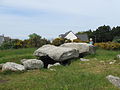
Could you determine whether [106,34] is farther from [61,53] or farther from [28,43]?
[61,53]

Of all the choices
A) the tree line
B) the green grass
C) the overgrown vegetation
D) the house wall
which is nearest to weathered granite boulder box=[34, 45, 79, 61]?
the green grass

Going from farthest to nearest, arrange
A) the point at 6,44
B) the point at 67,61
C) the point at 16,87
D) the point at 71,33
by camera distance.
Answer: the point at 71,33 < the point at 6,44 < the point at 67,61 < the point at 16,87

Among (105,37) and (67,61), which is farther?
(105,37)

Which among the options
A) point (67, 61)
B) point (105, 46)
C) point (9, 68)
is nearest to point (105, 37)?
point (105, 46)

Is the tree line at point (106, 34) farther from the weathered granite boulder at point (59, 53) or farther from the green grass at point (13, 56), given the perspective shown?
the weathered granite boulder at point (59, 53)

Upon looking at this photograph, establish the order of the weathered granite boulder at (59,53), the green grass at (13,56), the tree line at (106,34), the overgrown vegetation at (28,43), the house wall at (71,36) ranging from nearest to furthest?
the weathered granite boulder at (59,53)
the green grass at (13,56)
the overgrown vegetation at (28,43)
the tree line at (106,34)
the house wall at (71,36)

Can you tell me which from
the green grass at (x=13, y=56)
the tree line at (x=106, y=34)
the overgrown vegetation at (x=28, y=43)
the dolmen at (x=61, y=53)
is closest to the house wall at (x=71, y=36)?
the tree line at (x=106, y=34)

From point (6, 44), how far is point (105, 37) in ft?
104

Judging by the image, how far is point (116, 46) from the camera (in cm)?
1702

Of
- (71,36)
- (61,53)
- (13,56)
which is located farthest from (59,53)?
(71,36)

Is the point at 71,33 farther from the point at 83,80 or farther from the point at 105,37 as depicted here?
the point at 83,80

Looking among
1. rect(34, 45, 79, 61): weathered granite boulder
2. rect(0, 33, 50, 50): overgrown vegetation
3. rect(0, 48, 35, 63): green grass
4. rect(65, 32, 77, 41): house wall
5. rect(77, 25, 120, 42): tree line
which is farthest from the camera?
rect(65, 32, 77, 41): house wall

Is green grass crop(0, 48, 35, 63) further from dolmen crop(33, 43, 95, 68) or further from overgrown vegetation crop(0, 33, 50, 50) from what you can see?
overgrown vegetation crop(0, 33, 50, 50)

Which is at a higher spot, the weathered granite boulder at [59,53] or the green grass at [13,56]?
the weathered granite boulder at [59,53]
